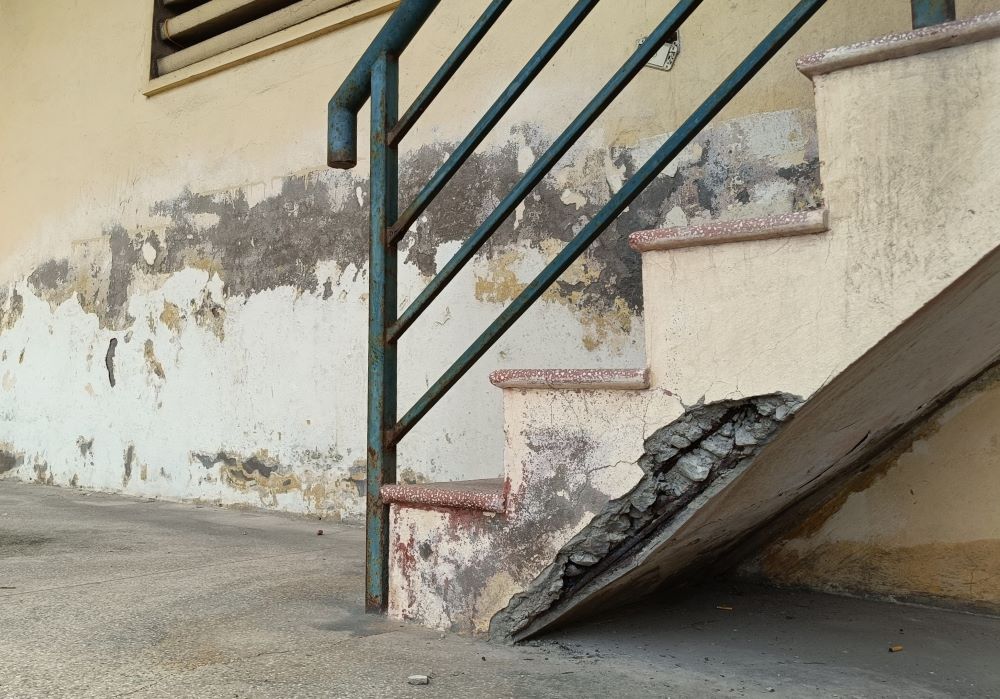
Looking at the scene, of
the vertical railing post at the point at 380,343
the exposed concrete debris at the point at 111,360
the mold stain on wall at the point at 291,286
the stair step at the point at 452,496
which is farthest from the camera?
the exposed concrete debris at the point at 111,360

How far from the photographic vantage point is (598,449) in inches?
58.9

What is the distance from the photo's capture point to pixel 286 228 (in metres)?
3.85

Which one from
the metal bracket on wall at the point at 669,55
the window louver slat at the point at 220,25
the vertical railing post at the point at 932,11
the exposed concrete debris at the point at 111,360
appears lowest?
the exposed concrete debris at the point at 111,360

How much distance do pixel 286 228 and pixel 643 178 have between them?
8.62 ft

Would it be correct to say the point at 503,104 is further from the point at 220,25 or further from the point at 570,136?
the point at 220,25

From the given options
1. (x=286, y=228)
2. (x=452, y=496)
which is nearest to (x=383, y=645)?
(x=452, y=496)

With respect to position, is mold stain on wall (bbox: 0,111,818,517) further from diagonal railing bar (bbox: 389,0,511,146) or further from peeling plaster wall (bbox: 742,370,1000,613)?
diagonal railing bar (bbox: 389,0,511,146)

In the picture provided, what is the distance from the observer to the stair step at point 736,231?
50.4 inches

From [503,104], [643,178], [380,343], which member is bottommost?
[380,343]

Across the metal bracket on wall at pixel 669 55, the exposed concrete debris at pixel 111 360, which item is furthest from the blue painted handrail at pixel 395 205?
the exposed concrete debris at pixel 111 360

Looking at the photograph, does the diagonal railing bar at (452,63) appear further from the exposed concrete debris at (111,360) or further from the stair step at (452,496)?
the exposed concrete debris at (111,360)

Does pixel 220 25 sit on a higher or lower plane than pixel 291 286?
higher

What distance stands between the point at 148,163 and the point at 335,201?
58.4 inches

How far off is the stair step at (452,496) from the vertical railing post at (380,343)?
0.06 m
